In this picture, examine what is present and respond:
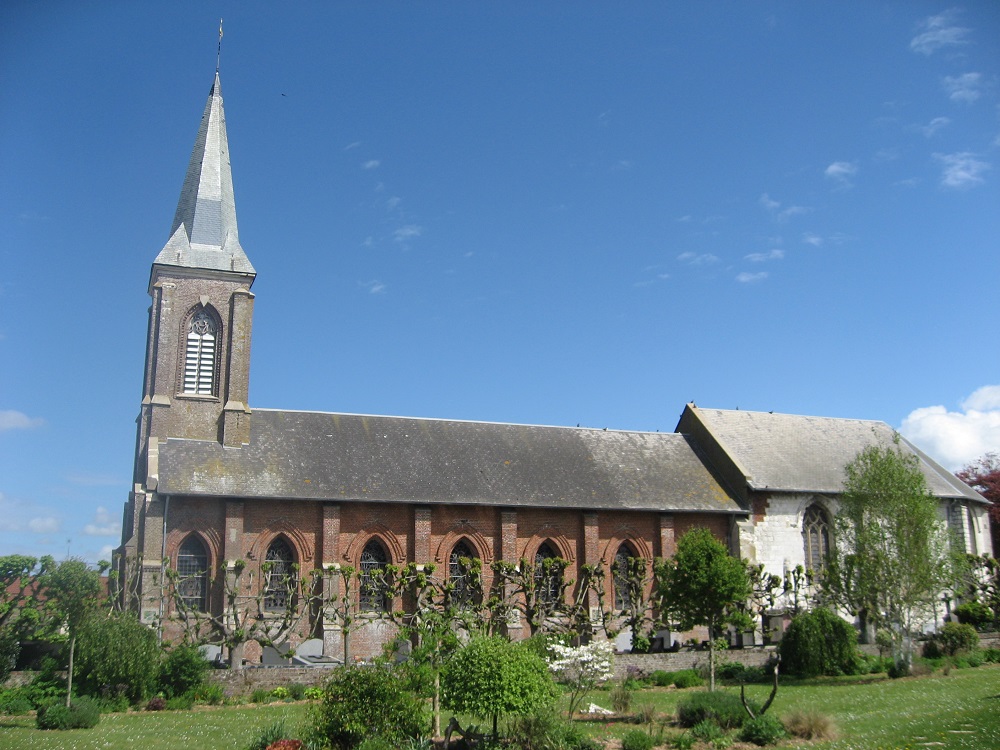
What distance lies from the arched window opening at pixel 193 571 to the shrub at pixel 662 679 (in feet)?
52.5

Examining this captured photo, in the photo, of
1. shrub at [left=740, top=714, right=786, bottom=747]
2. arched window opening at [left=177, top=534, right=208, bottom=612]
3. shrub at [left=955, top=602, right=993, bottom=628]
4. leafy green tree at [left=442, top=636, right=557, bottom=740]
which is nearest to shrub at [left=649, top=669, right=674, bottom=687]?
shrub at [left=740, top=714, right=786, bottom=747]

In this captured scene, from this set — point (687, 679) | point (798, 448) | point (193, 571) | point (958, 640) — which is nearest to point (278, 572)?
point (193, 571)

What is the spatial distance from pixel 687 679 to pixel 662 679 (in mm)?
794

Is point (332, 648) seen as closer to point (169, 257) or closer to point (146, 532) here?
point (146, 532)

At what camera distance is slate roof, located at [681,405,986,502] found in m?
42.2

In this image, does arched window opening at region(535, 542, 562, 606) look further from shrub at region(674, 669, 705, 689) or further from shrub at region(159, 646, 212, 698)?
shrub at region(159, 646, 212, 698)

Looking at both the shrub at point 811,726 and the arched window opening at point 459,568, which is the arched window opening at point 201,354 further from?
the shrub at point 811,726

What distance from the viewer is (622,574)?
39281 mm

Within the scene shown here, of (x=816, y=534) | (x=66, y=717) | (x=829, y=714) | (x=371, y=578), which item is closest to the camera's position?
(x=829, y=714)

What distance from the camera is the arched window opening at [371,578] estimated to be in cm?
3469

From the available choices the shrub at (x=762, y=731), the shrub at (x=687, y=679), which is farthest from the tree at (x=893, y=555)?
the shrub at (x=762, y=731)

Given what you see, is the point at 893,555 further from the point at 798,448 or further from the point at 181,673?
the point at 181,673

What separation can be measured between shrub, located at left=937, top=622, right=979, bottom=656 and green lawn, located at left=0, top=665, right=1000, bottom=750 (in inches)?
183

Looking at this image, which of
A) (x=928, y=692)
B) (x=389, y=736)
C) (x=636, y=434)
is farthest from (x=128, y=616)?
(x=636, y=434)
